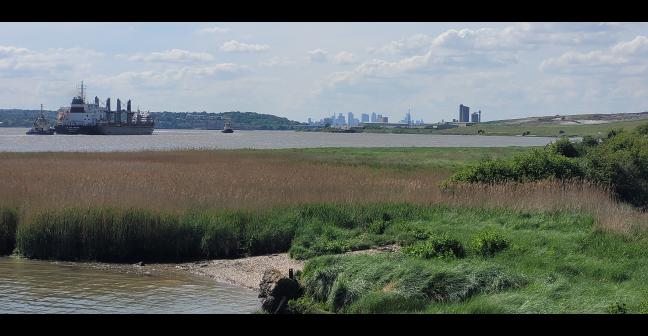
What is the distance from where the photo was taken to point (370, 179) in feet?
85.4

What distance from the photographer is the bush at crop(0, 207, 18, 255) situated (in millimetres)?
17719

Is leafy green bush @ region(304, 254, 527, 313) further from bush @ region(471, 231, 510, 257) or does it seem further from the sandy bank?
the sandy bank

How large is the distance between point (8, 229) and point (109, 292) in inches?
219

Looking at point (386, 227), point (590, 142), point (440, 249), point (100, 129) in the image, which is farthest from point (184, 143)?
point (440, 249)

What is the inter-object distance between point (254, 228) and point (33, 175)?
10447 millimetres

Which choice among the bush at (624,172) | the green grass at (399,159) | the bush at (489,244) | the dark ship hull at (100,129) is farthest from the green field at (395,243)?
the dark ship hull at (100,129)

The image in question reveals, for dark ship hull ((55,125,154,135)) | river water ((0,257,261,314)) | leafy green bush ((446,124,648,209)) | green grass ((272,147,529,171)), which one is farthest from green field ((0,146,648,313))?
dark ship hull ((55,125,154,135))

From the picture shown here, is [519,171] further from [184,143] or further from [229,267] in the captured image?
[184,143]

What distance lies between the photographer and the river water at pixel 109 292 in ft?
41.2

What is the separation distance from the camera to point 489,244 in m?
13.0
